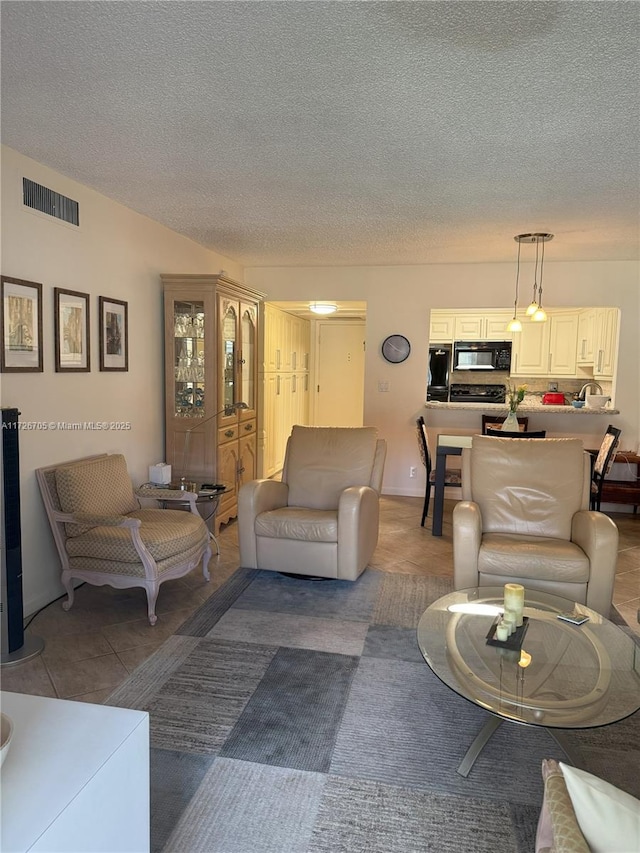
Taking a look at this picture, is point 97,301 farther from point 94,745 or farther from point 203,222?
point 94,745

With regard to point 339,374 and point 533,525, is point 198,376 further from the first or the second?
point 339,374

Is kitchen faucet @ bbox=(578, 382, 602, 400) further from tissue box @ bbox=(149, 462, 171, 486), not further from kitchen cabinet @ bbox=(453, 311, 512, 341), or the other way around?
tissue box @ bbox=(149, 462, 171, 486)

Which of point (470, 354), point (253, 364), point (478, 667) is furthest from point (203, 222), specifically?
point (470, 354)

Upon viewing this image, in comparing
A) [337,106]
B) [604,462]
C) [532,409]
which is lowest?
[604,462]

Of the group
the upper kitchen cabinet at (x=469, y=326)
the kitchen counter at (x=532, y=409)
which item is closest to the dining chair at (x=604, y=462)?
the kitchen counter at (x=532, y=409)

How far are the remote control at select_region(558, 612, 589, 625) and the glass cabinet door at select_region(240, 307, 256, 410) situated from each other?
343cm

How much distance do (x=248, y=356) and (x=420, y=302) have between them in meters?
1.99

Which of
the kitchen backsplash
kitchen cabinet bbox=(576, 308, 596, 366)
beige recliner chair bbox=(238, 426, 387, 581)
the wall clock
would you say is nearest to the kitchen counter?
the wall clock

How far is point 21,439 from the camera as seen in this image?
3.10 m

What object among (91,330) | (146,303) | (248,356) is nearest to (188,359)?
(146,303)

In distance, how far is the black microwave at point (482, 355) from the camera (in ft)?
25.2

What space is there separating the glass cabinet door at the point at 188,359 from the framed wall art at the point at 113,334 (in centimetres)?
57

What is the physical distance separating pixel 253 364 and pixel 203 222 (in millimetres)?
1634

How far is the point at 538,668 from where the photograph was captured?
6.63 feet
